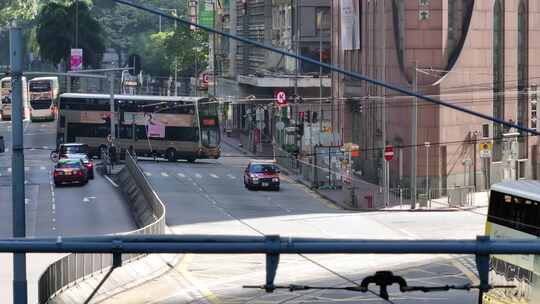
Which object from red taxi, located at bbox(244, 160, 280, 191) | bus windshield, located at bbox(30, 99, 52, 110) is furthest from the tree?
red taxi, located at bbox(244, 160, 280, 191)

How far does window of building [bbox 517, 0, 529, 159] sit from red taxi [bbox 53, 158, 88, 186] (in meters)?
28.6

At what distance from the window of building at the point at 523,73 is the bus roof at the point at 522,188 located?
49920 millimetres

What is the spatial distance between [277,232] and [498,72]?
1081 inches

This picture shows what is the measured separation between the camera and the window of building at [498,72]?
7525 cm

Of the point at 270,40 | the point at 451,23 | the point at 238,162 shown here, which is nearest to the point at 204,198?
the point at 451,23

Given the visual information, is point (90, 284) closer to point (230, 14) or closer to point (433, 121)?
point (433, 121)

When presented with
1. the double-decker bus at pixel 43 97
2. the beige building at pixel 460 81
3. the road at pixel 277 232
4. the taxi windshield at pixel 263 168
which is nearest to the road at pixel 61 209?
the road at pixel 277 232

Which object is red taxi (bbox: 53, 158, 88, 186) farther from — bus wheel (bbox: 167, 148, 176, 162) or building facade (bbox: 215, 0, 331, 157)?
building facade (bbox: 215, 0, 331, 157)

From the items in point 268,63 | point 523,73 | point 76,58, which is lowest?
point 523,73

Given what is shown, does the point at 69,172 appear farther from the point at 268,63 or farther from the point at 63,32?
the point at 63,32

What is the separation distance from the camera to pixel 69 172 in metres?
75.9

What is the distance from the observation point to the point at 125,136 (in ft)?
308

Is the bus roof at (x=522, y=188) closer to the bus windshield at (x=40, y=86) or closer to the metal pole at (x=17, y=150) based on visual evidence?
the metal pole at (x=17, y=150)

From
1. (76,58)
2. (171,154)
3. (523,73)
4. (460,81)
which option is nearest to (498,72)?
(523,73)
